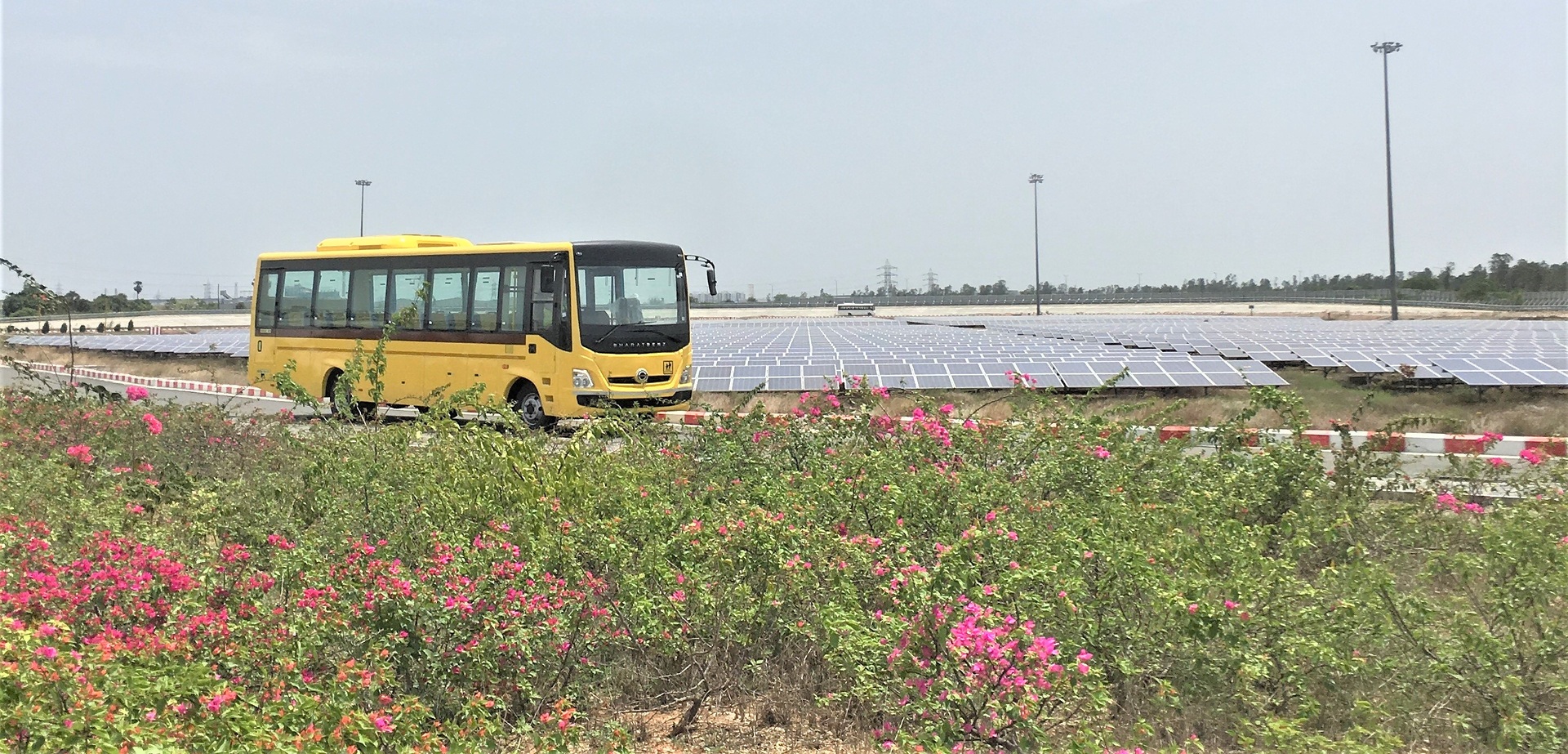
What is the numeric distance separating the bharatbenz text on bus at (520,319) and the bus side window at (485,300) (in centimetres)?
2

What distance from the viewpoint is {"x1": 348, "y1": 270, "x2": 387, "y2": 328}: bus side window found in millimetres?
17859

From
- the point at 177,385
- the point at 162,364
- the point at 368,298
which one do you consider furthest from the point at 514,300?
the point at 162,364

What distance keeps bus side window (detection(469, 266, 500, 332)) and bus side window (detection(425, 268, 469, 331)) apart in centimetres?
18

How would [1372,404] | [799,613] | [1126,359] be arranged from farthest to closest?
[1126,359]
[1372,404]
[799,613]

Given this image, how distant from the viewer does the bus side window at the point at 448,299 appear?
1666cm

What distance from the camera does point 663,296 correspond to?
1641cm

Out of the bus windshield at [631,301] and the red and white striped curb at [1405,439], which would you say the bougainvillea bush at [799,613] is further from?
the bus windshield at [631,301]

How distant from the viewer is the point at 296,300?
767 inches

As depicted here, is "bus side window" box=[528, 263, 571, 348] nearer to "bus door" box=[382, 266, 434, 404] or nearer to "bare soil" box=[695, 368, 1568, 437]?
"bus door" box=[382, 266, 434, 404]

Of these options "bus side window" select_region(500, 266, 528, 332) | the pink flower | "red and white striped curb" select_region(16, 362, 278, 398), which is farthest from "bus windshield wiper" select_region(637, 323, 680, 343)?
the pink flower

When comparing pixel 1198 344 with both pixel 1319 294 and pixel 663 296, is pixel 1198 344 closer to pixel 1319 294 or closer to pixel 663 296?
pixel 663 296

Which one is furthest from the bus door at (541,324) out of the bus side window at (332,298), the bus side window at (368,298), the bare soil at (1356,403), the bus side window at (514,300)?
→ the bus side window at (332,298)

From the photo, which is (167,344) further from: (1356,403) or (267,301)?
(1356,403)

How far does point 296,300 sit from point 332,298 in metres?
1.19
